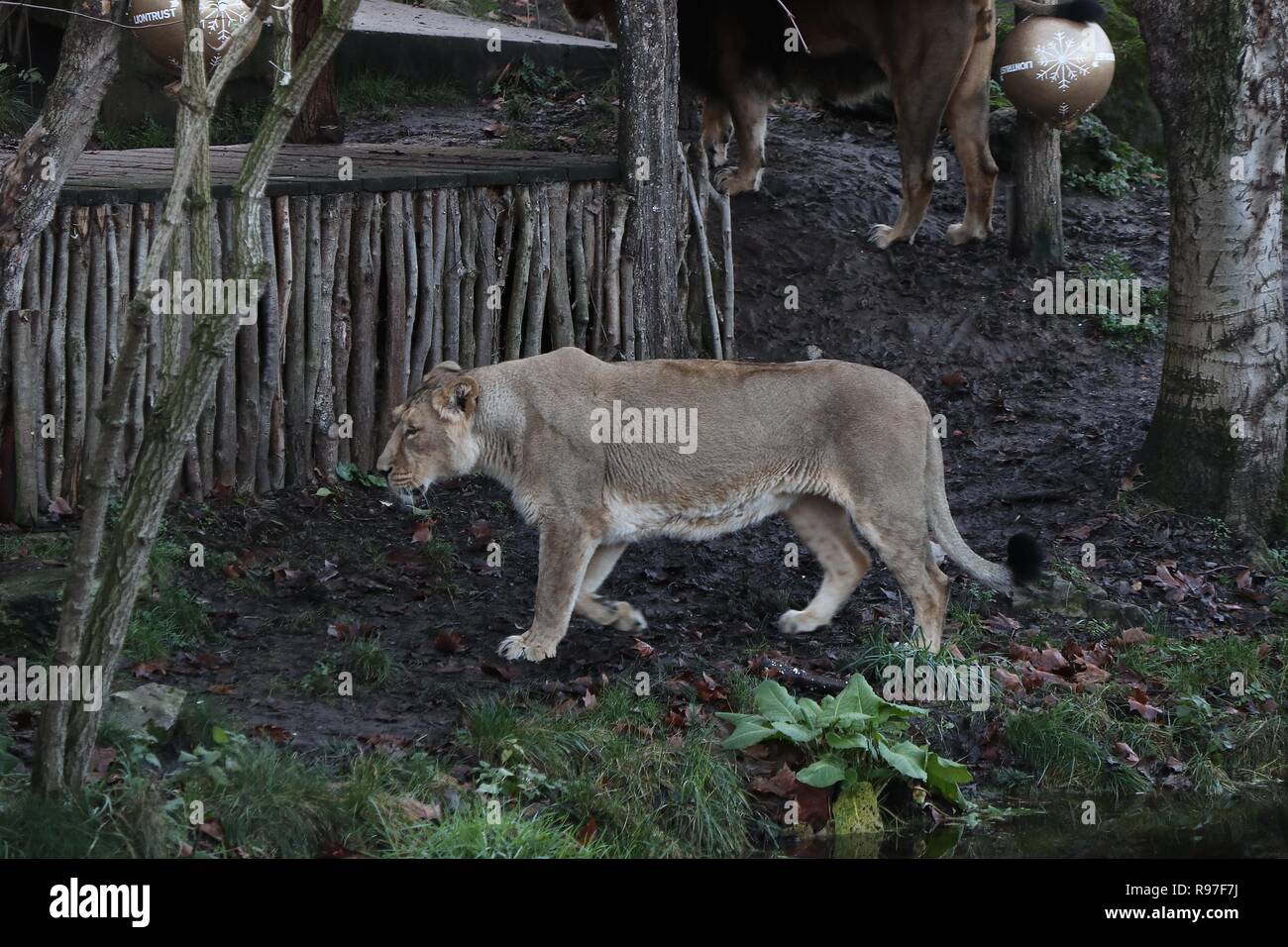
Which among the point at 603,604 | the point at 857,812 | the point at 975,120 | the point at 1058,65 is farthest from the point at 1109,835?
the point at 975,120

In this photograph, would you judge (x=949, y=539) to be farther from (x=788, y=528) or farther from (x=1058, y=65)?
(x=1058, y=65)

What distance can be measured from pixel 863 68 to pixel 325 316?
5236mm

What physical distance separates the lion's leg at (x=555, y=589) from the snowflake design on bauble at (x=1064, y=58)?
209 inches

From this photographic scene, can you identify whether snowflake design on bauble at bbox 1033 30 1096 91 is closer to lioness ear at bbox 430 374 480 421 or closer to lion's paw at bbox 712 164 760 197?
lion's paw at bbox 712 164 760 197

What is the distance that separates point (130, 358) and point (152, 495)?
421 millimetres

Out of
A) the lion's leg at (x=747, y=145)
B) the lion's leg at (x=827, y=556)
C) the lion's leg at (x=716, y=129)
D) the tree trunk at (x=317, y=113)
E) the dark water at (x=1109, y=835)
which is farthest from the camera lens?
the lion's leg at (x=716, y=129)

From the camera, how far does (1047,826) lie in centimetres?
615

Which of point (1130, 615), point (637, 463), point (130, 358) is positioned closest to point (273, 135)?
point (130, 358)

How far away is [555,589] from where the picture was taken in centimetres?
676

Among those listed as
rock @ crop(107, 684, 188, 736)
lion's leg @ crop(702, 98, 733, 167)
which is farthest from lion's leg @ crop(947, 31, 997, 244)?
rock @ crop(107, 684, 188, 736)

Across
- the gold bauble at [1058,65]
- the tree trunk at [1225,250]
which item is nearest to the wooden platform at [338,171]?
the gold bauble at [1058,65]

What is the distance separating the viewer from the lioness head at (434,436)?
22.9 feet

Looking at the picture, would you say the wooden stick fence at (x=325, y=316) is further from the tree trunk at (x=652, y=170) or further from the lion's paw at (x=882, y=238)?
the lion's paw at (x=882, y=238)

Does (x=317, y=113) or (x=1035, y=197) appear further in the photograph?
(x=317, y=113)
